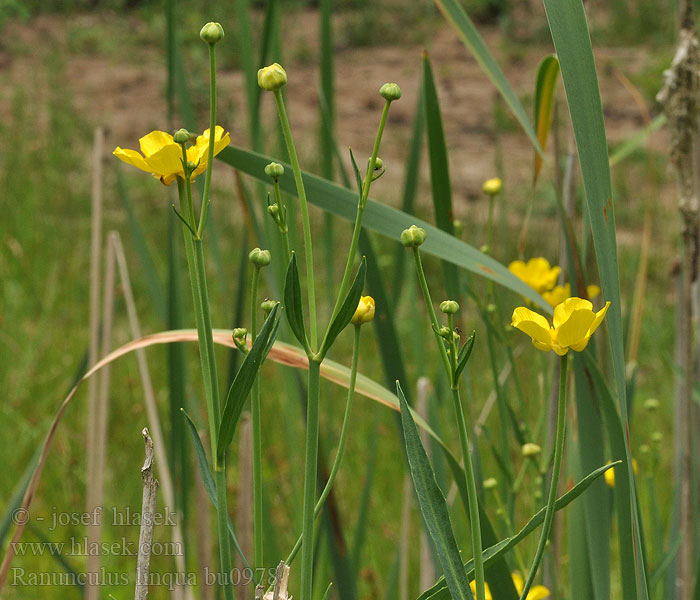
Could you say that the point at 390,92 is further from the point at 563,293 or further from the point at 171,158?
the point at 563,293

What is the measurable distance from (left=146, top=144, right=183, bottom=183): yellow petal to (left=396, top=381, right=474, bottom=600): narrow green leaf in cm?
13

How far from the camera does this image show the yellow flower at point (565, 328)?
329 mm

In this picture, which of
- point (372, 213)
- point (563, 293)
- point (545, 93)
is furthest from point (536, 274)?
point (372, 213)

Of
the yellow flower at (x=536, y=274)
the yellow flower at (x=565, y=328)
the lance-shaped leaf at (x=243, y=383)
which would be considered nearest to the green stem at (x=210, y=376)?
the lance-shaped leaf at (x=243, y=383)

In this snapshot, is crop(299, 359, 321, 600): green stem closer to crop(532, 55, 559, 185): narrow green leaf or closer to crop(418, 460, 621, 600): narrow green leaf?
crop(418, 460, 621, 600): narrow green leaf

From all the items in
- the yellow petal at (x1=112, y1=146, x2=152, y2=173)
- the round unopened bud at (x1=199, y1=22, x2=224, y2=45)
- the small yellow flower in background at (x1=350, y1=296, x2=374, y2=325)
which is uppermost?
the round unopened bud at (x1=199, y1=22, x2=224, y2=45)

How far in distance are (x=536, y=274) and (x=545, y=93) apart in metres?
0.25

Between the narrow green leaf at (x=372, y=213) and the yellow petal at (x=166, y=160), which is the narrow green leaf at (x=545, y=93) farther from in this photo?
the yellow petal at (x=166, y=160)

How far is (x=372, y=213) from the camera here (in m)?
0.46

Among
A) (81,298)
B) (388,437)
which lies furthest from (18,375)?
(388,437)

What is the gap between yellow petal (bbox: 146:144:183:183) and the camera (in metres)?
0.33

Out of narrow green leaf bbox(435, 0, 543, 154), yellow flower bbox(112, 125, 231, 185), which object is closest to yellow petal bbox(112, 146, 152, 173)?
yellow flower bbox(112, 125, 231, 185)

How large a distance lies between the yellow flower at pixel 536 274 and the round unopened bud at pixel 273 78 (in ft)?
1.48

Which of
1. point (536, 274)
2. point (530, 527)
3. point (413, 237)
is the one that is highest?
point (536, 274)
